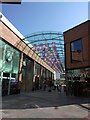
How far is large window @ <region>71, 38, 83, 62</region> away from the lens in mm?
27741

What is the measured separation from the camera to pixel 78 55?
28094mm

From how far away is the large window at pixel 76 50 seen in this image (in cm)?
2774

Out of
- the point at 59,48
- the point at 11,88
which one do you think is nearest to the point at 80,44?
the point at 11,88

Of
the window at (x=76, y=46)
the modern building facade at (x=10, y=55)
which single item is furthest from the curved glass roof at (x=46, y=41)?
the window at (x=76, y=46)

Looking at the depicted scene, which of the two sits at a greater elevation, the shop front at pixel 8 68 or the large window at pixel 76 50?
the large window at pixel 76 50

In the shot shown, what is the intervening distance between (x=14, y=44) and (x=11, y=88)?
4.96m

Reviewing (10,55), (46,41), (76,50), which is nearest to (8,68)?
(10,55)

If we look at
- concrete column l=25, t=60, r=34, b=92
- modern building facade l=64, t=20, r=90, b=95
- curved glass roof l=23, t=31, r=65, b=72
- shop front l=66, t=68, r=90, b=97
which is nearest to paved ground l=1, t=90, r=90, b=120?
shop front l=66, t=68, r=90, b=97

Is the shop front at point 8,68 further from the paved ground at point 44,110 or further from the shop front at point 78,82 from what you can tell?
the shop front at point 78,82

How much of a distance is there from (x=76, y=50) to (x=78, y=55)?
80 centimetres

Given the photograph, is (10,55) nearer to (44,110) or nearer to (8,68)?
(8,68)

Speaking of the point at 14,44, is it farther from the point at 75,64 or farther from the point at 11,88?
the point at 75,64

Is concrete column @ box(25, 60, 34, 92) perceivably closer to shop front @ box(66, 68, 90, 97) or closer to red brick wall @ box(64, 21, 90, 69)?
shop front @ box(66, 68, 90, 97)

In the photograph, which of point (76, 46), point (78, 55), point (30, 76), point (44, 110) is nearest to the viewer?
point (44, 110)
